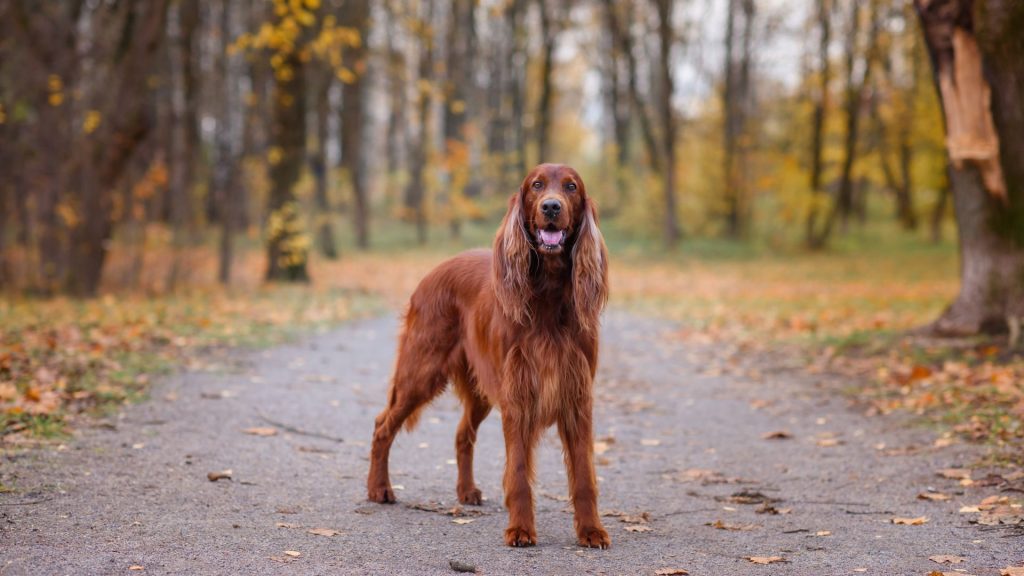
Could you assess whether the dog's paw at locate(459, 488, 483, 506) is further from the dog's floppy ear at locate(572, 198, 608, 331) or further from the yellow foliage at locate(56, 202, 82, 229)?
the yellow foliage at locate(56, 202, 82, 229)

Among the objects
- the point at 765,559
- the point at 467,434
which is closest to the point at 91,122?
the point at 467,434

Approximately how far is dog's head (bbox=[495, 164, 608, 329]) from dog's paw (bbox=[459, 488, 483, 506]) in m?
1.20

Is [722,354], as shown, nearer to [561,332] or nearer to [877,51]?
[561,332]

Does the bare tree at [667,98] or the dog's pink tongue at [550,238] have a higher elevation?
the bare tree at [667,98]

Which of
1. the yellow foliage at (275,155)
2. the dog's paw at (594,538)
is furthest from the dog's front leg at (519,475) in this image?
the yellow foliage at (275,155)

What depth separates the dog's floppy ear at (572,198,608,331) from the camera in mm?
4652

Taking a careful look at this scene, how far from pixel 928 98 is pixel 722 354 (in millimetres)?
22747

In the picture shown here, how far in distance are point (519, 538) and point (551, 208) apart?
1.48m

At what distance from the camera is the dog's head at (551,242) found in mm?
4645

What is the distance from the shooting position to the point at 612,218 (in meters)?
40.7

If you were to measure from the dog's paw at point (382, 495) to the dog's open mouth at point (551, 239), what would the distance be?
161 centimetres

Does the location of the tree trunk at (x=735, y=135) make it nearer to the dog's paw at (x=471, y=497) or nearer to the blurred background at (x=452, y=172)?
the blurred background at (x=452, y=172)

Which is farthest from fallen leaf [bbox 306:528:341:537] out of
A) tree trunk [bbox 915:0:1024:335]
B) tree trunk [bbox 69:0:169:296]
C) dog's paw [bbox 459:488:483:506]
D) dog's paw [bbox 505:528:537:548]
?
tree trunk [bbox 69:0:169:296]

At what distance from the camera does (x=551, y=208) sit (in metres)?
4.60
